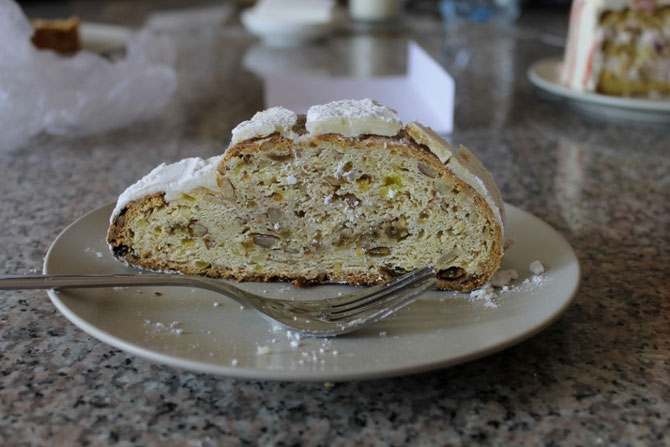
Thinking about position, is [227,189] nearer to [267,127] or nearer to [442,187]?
[267,127]

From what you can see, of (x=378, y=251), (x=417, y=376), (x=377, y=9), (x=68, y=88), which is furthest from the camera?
(x=377, y=9)

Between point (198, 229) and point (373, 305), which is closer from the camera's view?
point (373, 305)

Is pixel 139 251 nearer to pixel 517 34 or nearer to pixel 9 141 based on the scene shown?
pixel 9 141

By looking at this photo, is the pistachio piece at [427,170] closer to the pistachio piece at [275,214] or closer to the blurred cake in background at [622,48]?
the pistachio piece at [275,214]

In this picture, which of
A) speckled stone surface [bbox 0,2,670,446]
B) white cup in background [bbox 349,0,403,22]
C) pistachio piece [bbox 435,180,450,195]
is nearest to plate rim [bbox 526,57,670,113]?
speckled stone surface [bbox 0,2,670,446]

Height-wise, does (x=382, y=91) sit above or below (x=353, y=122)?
below

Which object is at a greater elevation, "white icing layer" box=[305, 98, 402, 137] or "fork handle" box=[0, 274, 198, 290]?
"white icing layer" box=[305, 98, 402, 137]

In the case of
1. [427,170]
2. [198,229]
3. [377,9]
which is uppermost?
[427,170]

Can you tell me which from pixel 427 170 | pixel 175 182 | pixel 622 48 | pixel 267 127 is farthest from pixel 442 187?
pixel 622 48

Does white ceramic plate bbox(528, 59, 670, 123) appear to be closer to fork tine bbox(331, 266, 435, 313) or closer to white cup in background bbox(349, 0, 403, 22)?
fork tine bbox(331, 266, 435, 313)
